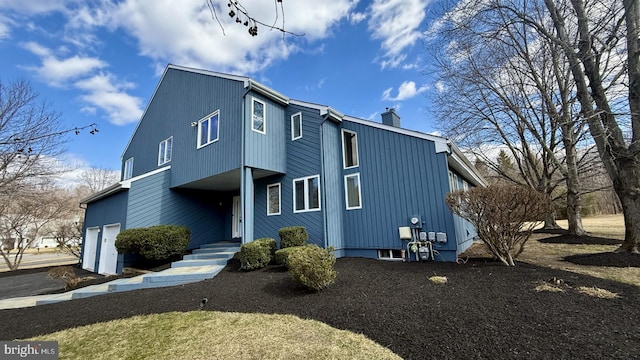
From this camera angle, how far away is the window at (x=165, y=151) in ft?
41.2

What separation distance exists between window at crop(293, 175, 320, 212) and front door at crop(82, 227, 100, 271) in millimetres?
10095

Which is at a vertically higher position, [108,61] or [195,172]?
[108,61]

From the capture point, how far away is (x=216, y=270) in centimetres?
767

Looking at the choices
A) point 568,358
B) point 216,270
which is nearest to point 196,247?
point 216,270

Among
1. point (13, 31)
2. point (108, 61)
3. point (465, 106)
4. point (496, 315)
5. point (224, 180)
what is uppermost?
point (465, 106)

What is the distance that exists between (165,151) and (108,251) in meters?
4.97

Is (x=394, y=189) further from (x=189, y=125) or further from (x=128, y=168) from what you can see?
(x=128, y=168)

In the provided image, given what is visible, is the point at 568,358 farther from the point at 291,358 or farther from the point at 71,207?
the point at 71,207

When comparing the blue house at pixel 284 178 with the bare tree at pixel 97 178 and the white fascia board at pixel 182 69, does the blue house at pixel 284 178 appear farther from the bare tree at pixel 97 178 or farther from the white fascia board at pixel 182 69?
the bare tree at pixel 97 178

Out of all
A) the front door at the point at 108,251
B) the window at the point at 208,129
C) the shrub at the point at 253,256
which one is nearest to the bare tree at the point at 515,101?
the window at the point at 208,129

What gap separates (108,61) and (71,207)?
18086 mm

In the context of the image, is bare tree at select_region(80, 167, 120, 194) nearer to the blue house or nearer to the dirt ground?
the blue house

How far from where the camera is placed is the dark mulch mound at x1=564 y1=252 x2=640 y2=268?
19.7 feet

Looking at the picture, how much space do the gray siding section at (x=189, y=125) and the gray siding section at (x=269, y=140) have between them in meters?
0.36
